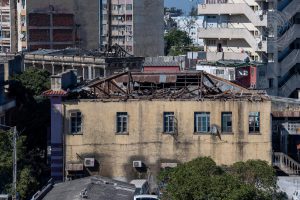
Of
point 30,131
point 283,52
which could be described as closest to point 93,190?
point 30,131

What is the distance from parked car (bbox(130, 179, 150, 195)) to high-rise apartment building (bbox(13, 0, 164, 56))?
5942cm

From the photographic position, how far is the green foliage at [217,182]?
32.0m

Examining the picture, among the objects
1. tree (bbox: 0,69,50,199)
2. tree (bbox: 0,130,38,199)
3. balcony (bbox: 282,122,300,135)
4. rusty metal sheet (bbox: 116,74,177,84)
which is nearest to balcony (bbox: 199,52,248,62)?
tree (bbox: 0,69,50,199)

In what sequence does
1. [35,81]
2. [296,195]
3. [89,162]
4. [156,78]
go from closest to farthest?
1. [296,195]
2. [89,162]
3. [156,78]
4. [35,81]

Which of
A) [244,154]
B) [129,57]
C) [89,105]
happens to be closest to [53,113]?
[89,105]

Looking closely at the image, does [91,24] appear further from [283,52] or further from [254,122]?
[254,122]

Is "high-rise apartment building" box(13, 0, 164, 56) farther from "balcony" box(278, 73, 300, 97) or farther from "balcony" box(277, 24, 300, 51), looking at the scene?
"balcony" box(277, 24, 300, 51)

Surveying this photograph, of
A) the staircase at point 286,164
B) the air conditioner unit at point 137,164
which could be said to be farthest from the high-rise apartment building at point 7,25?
the air conditioner unit at point 137,164

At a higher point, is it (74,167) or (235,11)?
(235,11)

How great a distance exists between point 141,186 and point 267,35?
97.7 feet

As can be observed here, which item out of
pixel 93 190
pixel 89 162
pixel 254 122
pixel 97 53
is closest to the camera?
pixel 93 190

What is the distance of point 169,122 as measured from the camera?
4172 centimetres

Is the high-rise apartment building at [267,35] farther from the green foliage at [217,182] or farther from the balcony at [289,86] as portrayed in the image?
the green foliage at [217,182]

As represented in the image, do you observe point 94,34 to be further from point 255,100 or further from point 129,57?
point 255,100
